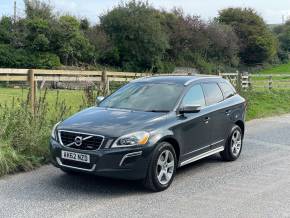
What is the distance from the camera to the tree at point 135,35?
162 ft

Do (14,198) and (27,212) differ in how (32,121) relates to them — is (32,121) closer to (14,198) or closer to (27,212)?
(14,198)

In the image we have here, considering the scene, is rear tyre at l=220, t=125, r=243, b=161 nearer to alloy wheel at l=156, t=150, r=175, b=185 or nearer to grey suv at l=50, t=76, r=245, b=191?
grey suv at l=50, t=76, r=245, b=191

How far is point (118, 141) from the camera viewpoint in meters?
6.60

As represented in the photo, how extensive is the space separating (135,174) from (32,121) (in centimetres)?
316

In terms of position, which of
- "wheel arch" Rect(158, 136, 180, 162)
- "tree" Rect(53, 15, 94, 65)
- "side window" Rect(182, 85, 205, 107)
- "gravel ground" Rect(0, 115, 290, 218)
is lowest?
"gravel ground" Rect(0, 115, 290, 218)

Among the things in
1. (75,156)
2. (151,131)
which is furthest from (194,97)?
(75,156)

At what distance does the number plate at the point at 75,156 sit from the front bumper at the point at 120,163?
0.05 meters

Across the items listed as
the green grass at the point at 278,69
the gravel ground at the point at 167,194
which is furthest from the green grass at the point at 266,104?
the green grass at the point at 278,69

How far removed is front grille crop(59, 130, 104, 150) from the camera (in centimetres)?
668

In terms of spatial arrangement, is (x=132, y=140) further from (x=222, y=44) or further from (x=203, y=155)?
(x=222, y=44)

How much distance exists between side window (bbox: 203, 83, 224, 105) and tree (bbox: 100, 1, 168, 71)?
39803 mm

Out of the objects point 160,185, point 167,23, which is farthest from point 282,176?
point 167,23

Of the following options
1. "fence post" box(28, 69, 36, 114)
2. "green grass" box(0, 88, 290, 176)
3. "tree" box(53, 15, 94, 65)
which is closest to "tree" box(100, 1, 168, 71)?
"tree" box(53, 15, 94, 65)

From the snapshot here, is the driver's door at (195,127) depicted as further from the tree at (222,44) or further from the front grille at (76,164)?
the tree at (222,44)
